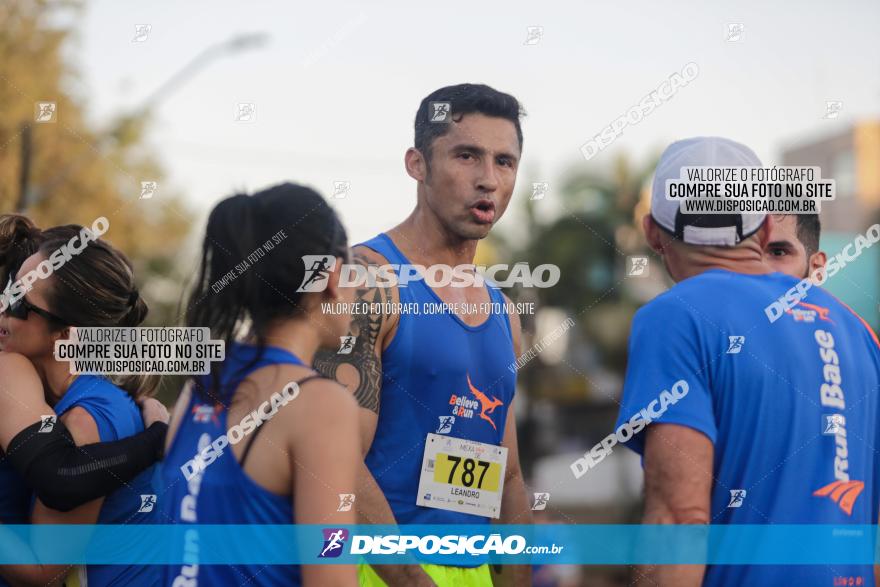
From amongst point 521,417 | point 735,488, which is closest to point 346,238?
point 735,488

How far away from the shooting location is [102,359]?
3.36 m

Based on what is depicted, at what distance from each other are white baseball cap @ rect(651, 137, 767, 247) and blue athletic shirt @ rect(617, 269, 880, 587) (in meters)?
0.17

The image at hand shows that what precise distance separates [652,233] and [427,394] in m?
0.94

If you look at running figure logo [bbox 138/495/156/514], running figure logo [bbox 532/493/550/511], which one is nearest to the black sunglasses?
running figure logo [bbox 138/495/156/514]

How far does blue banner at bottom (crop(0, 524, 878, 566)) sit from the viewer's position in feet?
6.79

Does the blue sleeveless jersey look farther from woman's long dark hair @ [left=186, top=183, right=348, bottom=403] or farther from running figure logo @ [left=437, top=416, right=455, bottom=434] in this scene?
running figure logo @ [left=437, top=416, right=455, bottom=434]

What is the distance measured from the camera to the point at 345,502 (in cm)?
211

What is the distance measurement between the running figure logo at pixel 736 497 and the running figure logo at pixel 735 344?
359mm

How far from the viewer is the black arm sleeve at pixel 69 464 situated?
2947 mm

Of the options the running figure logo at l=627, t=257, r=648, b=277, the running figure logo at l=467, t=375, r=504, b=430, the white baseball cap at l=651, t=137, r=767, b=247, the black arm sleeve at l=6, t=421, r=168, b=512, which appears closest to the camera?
the white baseball cap at l=651, t=137, r=767, b=247

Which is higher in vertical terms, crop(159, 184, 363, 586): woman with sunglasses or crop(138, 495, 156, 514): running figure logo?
crop(159, 184, 363, 586): woman with sunglasses

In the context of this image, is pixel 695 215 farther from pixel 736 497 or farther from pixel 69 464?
pixel 69 464

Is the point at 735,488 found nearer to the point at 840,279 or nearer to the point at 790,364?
the point at 790,364

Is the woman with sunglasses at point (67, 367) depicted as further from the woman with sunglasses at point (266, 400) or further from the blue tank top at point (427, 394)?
the woman with sunglasses at point (266, 400)
